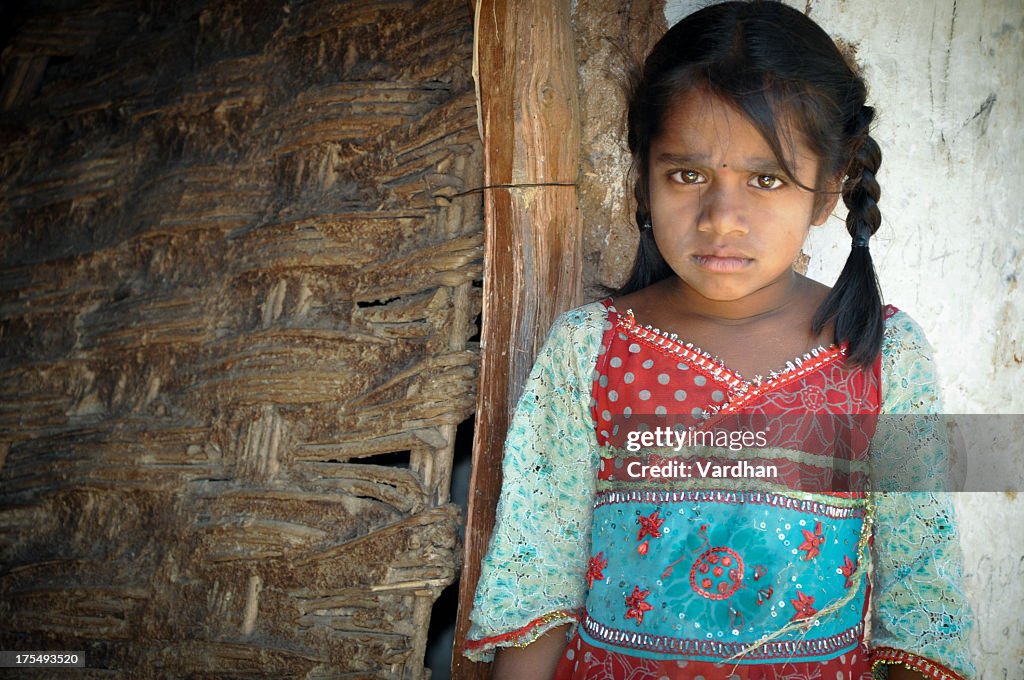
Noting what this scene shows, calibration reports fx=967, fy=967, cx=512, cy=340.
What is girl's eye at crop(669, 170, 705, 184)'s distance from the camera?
1.64 meters

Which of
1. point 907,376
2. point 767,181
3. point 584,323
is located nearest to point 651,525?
point 584,323

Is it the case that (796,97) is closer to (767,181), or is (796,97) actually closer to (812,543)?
(767,181)

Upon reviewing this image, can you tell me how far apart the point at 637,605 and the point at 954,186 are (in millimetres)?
1210

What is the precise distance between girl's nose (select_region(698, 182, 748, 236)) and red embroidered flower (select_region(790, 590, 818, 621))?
597mm

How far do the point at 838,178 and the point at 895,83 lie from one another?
0.59 metres

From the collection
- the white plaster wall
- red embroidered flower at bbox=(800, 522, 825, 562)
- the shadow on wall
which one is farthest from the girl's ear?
the shadow on wall

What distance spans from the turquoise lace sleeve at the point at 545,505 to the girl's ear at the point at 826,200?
417 mm

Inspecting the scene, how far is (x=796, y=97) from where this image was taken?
161 cm

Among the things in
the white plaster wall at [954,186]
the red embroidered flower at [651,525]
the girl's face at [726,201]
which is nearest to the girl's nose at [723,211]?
the girl's face at [726,201]

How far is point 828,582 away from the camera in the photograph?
5.12 feet

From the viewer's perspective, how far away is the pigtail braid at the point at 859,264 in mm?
1666

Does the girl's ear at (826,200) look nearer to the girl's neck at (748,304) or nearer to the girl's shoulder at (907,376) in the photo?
the girl's neck at (748,304)

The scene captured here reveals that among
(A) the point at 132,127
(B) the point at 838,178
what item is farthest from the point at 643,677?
(A) the point at 132,127

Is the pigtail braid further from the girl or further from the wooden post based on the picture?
the wooden post
